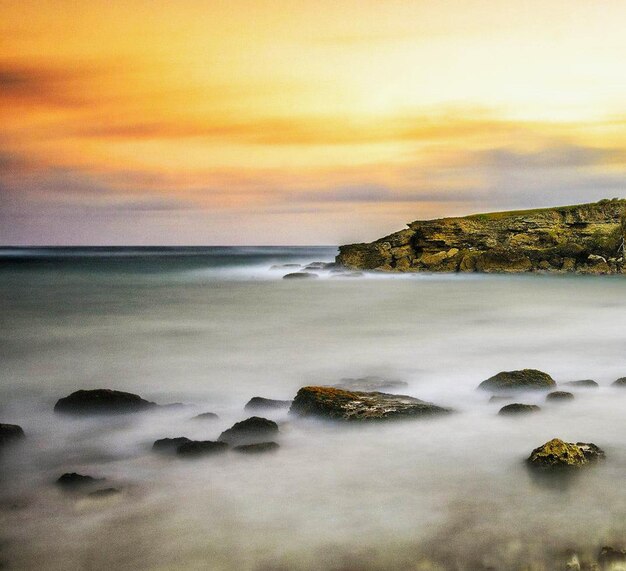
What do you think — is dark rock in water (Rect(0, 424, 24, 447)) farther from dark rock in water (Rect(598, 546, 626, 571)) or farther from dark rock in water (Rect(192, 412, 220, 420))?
dark rock in water (Rect(598, 546, 626, 571))

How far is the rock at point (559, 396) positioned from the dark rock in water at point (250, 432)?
3.81m

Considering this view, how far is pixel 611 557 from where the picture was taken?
4.28m

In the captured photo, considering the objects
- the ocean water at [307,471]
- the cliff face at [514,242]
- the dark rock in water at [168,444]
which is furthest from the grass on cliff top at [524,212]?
the dark rock in water at [168,444]

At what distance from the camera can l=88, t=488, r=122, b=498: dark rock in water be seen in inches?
211

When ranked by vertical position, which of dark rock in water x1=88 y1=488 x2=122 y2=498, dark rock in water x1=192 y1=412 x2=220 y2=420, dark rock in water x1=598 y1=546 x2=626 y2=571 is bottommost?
dark rock in water x1=598 y1=546 x2=626 y2=571

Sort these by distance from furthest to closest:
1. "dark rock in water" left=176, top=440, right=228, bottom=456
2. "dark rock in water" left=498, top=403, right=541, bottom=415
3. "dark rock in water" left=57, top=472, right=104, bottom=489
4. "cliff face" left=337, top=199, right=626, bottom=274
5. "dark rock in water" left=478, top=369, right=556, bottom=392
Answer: "cliff face" left=337, top=199, right=626, bottom=274 < "dark rock in water" left=478, top=369, right=556, bottom=392 < "dark rock in water" left=498, top=403, right=541, bottom=415 < "dark rock in water" left=176, top=440, right=228, bottom=456 < "dark rock in water" left=57, top=472, right=104, bottom=489

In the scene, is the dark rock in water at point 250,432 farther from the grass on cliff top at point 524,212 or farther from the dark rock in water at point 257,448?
the grass on cliff top at point 524,212

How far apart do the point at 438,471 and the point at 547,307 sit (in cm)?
1962

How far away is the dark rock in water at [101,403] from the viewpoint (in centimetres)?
804

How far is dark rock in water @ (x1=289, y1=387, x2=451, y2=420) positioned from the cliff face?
141 ft

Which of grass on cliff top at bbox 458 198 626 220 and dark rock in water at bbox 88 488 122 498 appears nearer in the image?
dark rock in water at bbox 88 488 122 498

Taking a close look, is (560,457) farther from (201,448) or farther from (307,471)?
(201,448)

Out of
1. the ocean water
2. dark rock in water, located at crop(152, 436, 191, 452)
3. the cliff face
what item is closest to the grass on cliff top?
the cliff face

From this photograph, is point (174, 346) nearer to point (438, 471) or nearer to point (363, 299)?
point (438, 471)
